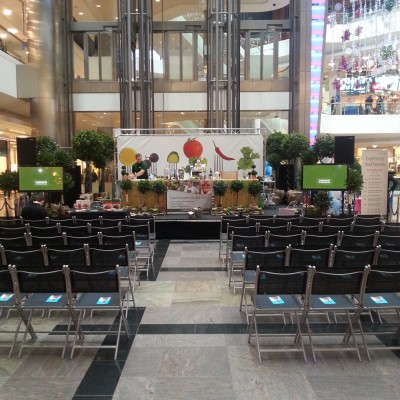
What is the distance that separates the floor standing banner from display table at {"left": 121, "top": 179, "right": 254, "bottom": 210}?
303 centimetres

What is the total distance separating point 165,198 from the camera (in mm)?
11852

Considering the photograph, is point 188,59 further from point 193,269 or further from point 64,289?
point 64,289

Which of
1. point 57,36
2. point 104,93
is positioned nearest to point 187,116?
point 104,93

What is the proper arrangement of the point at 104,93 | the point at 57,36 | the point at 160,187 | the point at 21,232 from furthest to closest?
1. the point at 104,93
2. the point at 57,36
3. the point at 160,187
4. the point at 21,232

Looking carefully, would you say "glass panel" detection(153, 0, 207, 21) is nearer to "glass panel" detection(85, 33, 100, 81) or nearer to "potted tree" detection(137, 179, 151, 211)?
"glass panel" detection(85, 33, 100, 81)

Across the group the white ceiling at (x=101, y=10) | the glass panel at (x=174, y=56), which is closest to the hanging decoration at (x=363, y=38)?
the white ceiling at (x=101, y=10)

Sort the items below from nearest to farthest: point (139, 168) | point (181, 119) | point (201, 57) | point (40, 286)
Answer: point (40, 286), point (139, 168), point (201, 57), point (181, 119)

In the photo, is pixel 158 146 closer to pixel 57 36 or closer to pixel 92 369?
pixel 57 36

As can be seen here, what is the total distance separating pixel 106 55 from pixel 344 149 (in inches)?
512

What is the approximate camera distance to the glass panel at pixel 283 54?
19.8 metres

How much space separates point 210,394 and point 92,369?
1072mm

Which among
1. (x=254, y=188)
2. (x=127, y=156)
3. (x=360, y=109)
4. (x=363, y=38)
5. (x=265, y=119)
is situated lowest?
(x=254, y=188)

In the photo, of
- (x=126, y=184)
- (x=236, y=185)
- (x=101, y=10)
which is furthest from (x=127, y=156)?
(x=101, y=10)

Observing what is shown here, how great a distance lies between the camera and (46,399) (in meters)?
3.19
